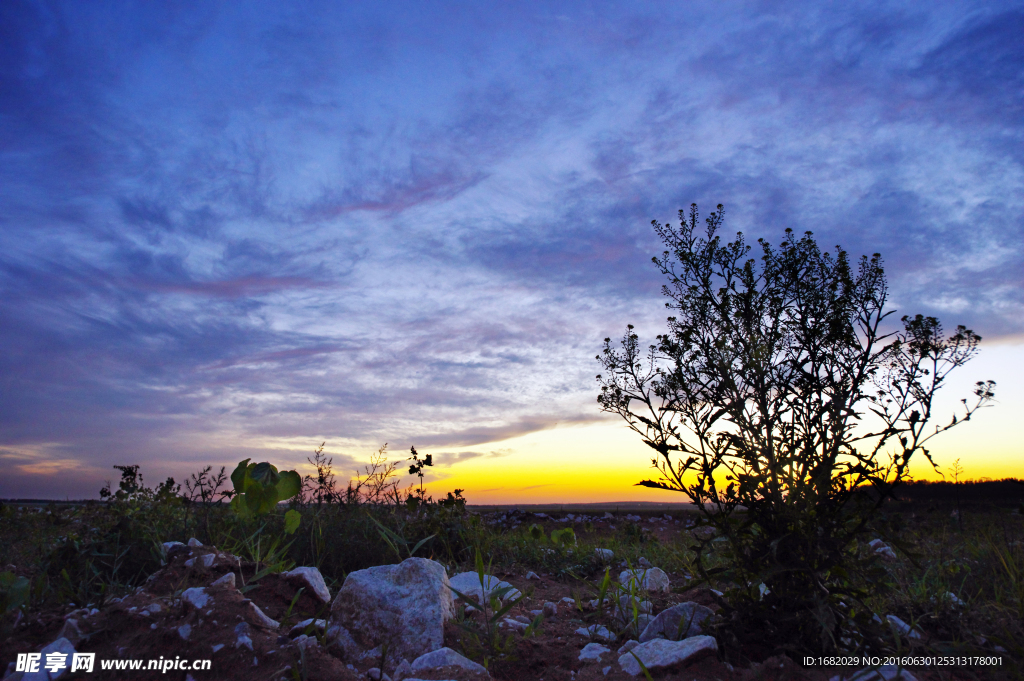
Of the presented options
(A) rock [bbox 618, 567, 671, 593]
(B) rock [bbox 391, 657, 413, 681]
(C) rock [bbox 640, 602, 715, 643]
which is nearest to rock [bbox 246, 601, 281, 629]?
(B) rock [bbox 391, 657, 413, 681]

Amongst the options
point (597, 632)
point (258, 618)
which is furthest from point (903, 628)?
point (258, 618)

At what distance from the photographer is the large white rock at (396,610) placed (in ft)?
12.1

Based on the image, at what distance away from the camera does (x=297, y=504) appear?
6469 millimetres

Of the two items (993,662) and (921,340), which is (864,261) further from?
(993,662)

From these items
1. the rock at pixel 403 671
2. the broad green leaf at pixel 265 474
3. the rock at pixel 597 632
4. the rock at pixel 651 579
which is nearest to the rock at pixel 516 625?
the rock at pixel 597 632

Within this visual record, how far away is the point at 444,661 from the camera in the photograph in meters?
3.22

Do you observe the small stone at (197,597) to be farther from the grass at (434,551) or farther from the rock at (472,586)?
the rock at (472,586)

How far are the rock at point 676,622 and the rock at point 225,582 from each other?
2.51m

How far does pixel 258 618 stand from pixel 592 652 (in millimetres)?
1921

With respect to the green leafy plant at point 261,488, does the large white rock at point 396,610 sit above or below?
below

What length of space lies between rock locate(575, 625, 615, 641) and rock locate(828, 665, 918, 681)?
1328 mm

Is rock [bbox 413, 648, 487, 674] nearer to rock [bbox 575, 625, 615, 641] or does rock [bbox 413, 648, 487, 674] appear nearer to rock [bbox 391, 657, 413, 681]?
rock [bbox 391, 657, 413, 681]

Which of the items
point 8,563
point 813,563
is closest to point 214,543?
point 8,563

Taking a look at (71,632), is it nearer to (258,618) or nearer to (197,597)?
(197,597)
